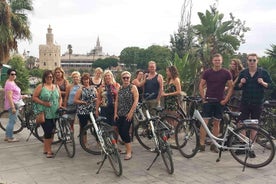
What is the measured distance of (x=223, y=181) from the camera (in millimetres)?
4945

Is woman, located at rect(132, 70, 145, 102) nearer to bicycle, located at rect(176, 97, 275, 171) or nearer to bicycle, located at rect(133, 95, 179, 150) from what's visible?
bicycle, located at rect(133, 95, 179, 150)

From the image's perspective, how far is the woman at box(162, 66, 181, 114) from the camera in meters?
7.25

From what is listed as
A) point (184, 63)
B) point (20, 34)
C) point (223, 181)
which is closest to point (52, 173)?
point (223, 181)

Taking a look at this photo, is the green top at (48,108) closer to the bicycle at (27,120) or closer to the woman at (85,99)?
the woman at (85,99)

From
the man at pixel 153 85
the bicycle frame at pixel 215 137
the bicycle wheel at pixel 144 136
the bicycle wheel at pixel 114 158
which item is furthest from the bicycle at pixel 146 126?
the bicycle wheel at pixel 114 158

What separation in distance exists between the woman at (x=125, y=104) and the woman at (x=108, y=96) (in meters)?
0.41

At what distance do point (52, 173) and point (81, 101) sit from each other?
164 centimetres

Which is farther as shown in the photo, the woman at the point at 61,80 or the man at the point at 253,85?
the woman at the point at 61,80

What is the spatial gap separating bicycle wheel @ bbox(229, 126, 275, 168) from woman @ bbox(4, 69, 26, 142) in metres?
4.57

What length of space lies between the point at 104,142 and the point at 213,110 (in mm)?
2050

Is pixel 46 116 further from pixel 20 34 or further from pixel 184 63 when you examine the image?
pixel 20 34

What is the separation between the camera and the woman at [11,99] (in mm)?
7371

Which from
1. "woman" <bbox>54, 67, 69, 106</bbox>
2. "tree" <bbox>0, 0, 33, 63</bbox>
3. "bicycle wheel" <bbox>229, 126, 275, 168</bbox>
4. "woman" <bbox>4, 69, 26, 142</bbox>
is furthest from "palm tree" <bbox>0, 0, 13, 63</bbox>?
"bicycle wheel" <bbox>229, 126, 275, 168</bbox>

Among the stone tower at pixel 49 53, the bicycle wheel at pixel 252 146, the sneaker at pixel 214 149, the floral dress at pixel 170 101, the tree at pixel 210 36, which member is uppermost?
the stone tower at pixel 49 53
